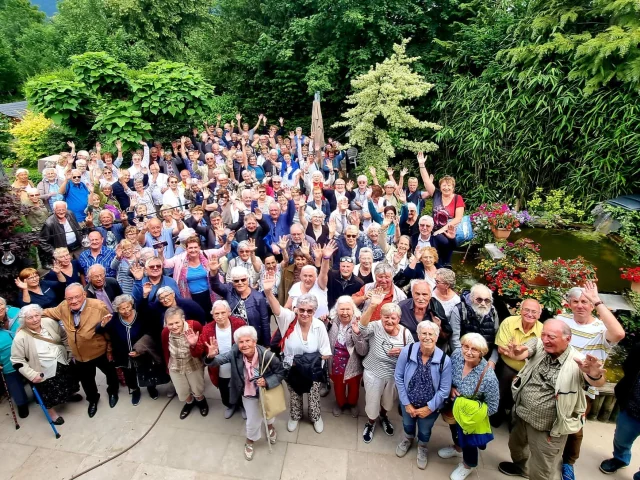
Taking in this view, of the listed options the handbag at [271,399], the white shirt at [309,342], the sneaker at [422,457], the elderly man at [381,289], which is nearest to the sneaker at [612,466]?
the sneaker at [422,457]

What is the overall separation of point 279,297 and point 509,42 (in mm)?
9584

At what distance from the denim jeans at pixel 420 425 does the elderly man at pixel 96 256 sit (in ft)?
14.3

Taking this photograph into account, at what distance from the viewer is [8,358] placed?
4566 mm

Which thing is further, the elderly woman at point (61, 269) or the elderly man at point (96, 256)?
the elderly man at point (96, 256)

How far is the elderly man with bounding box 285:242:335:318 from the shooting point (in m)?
4.62

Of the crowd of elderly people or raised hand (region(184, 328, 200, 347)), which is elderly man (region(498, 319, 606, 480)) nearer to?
the crowd of elderly people

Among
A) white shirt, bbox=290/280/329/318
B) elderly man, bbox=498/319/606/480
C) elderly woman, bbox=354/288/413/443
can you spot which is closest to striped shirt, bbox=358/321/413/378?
elderly woman, bbox=354/288/413/443

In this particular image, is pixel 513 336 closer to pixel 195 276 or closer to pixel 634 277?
pixel 634 277

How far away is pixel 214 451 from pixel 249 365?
1.28m

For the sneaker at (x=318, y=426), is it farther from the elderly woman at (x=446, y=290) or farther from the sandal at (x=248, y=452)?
the elderly woman at (x=446, y=290)

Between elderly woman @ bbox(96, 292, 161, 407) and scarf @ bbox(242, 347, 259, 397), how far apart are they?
139 centimetres

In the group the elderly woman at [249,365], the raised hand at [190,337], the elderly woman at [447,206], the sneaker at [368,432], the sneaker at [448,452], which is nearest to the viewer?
the elderly woman at [249,365]

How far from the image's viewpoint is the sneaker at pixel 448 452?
422cm

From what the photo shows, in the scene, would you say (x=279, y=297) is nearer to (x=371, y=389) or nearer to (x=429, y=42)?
(x=371, y=389)
